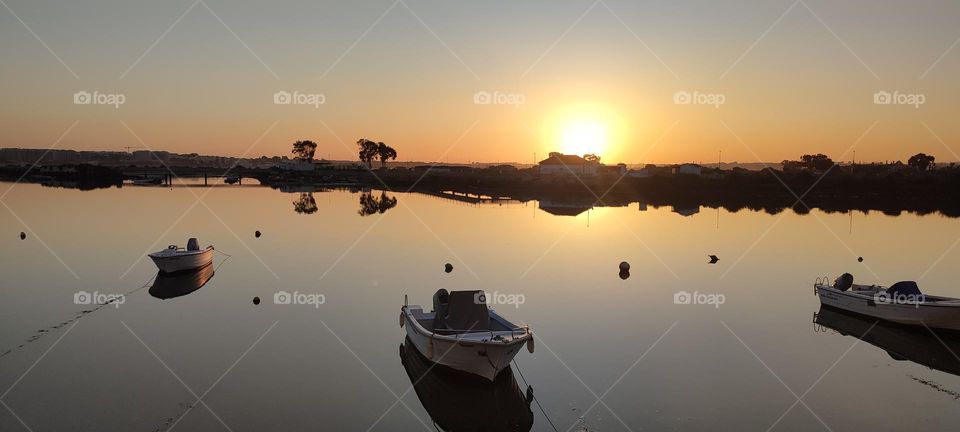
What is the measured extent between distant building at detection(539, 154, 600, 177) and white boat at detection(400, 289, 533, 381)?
111 m

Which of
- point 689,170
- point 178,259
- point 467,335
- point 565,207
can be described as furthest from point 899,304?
point 689,170

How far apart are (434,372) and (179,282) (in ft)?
49.5

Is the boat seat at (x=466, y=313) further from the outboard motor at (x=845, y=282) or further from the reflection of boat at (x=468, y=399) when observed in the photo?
the outboard motor at (x=845, y=282)

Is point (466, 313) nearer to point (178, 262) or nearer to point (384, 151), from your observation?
point (178, 262)

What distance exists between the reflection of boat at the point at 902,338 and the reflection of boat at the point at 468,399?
35.8 feet

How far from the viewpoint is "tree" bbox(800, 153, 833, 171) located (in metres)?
125

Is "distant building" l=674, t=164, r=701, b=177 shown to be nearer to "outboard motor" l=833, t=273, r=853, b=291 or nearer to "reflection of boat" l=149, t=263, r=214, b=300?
"outboard motor" l=833, t=273, r=853, b=291

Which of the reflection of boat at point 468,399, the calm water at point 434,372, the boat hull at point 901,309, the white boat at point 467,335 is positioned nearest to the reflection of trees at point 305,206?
the calm water at point 434,372

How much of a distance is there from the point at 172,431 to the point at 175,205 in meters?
57.6

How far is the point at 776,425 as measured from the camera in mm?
13477

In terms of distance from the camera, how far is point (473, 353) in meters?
15.0

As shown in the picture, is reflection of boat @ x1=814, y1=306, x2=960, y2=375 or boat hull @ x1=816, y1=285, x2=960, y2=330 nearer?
reflection of boat @ x1=814, y1=306, x2=960, y2=375

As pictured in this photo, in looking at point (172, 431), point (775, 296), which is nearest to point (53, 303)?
point (172, 431)

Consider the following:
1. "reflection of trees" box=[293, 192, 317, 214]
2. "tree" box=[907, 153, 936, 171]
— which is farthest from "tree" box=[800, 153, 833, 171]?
"reflection of trees" box=[293, 192, 317, 214]
